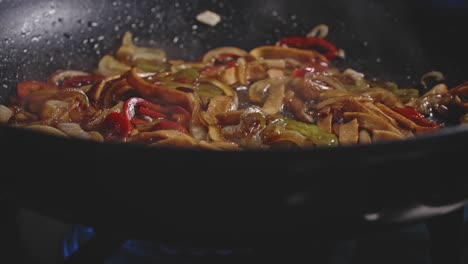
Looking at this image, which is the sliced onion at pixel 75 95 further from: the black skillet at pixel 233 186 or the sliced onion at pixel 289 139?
the black skillet at pixel 233 186

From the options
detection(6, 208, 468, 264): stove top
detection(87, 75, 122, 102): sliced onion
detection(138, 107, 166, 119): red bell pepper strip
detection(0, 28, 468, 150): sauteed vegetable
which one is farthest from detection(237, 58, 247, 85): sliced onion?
detection(6, 208, 468, 264): stove top

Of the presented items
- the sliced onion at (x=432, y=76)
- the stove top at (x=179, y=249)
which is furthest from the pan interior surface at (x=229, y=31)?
the stove top at (x=179, y=249)

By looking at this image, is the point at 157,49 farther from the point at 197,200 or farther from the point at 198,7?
the point at 197,200

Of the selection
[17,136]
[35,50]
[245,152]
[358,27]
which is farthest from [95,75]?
[245,152]

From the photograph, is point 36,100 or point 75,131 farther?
point 36,100

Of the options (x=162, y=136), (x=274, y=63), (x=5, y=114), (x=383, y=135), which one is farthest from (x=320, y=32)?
(x=5, y=114)

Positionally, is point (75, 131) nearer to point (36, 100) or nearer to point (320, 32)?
point (36, 100)
